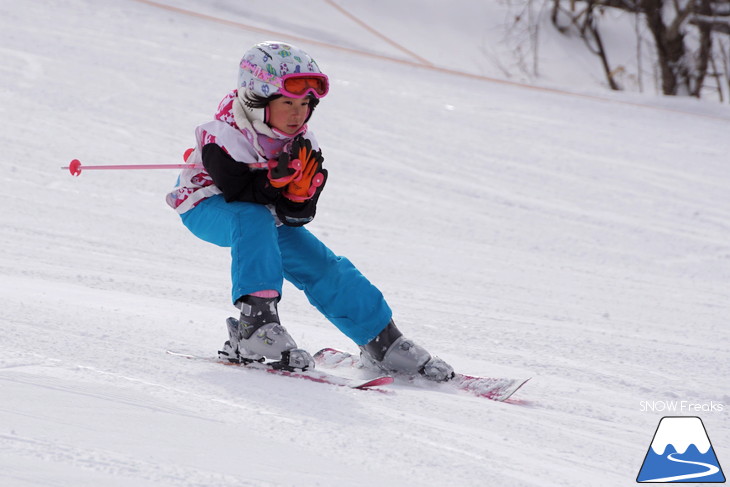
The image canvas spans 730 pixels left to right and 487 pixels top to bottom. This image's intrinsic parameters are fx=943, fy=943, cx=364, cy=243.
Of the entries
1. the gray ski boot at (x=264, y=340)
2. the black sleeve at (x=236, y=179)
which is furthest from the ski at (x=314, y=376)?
the black sleeve at (x=236, y=179)

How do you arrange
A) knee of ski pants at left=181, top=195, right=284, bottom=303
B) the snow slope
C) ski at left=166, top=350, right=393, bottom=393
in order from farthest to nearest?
knee of ski pants at left=181, top=195, right=284, bottom=303 < ski at left=166, top=350, right=393, bottom=393 < the snow slope

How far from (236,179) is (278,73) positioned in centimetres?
39

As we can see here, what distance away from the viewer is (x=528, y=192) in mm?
7590

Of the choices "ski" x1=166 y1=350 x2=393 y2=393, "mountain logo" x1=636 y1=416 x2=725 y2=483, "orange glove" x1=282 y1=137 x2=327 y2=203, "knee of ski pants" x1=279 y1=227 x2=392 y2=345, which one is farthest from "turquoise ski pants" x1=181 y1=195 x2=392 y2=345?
"mountain logo" x1=636 y1=416 x2=725 y2=483

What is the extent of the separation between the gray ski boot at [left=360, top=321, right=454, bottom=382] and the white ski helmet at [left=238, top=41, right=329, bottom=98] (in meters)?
0.86

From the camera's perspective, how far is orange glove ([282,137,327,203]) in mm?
3023

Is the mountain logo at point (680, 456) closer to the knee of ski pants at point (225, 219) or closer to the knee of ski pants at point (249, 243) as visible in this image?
the knee of ski pants at point (249, 243)

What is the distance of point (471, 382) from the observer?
311cm

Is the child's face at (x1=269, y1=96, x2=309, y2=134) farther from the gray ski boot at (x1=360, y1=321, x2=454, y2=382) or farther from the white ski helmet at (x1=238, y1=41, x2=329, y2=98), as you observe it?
the gray ski boot at (x1=360, y1=321, x2=454, y2=382)

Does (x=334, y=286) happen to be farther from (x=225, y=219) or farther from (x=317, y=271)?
(x=225, y=219)

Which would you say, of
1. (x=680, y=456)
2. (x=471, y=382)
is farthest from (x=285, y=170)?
(x=680, y=456)

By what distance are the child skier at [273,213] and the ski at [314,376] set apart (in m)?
0.03

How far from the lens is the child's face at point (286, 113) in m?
3.16

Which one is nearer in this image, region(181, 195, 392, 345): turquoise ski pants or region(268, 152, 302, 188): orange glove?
region(268, 152, 302, 188): orange glove
